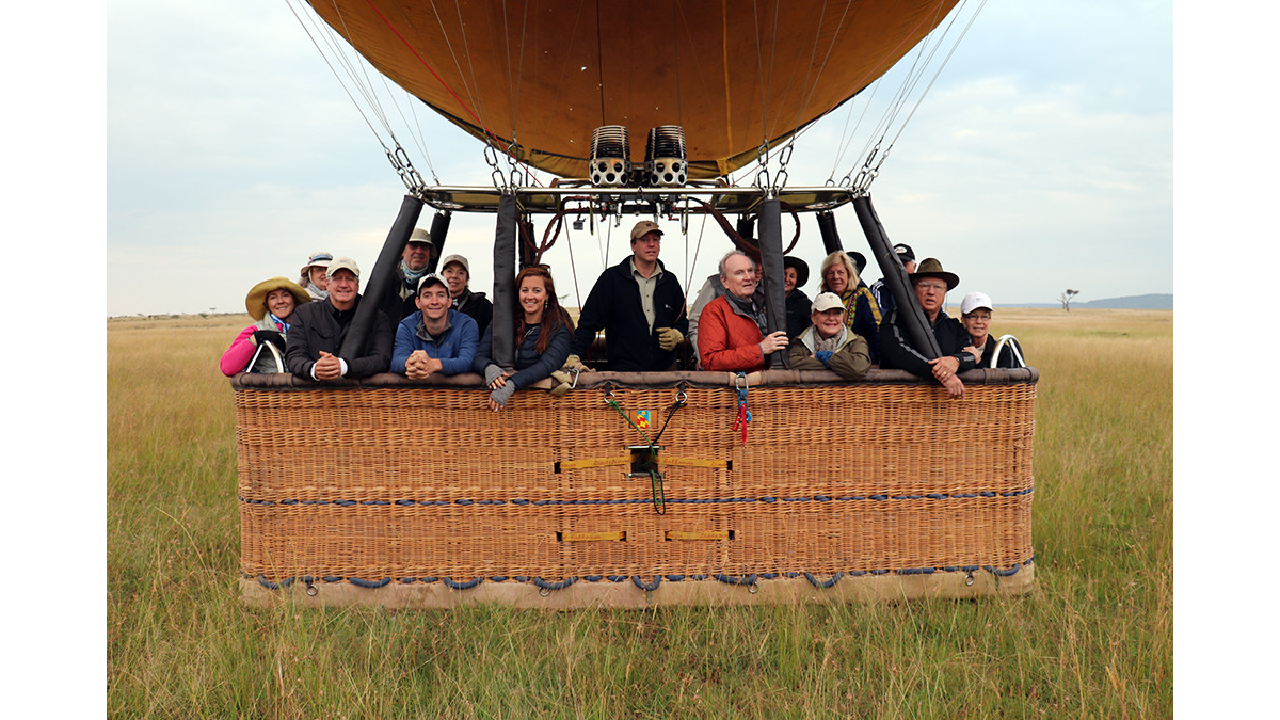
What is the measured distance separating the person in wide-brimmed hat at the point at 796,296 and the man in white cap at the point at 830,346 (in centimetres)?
47

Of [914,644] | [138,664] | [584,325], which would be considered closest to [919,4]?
[584,325]

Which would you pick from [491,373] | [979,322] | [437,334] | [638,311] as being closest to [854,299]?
[979,322]

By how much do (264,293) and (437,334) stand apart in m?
1.21

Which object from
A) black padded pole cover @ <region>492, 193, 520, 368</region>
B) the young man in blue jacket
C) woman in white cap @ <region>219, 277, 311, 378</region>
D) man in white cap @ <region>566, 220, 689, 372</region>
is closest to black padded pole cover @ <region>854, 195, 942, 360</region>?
man in white cap @ <region>566, 220, 689, 372</region>

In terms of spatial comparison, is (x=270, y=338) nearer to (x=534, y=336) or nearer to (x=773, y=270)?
(x=534, y=336)

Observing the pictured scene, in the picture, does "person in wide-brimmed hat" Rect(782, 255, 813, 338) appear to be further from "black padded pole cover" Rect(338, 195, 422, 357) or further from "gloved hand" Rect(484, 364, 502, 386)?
"black padded pole cover" Rect(338, 195, 422, 357)

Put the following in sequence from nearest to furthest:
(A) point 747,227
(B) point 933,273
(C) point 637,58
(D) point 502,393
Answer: (D) point 502,393 < (B) point 933,273 < (C) point 637,58 < (A) point 747,227

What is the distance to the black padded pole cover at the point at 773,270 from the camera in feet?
11.0

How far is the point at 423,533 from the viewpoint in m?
3.31

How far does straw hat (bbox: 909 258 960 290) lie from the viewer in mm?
3721

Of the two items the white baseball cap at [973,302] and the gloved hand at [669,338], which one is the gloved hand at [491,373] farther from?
the white baseball cap at [973,302]

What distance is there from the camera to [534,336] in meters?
3.39

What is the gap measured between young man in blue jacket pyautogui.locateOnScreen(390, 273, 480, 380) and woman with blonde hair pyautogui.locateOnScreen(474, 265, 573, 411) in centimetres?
8

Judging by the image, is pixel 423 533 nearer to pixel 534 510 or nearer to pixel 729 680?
pixel 534 510
